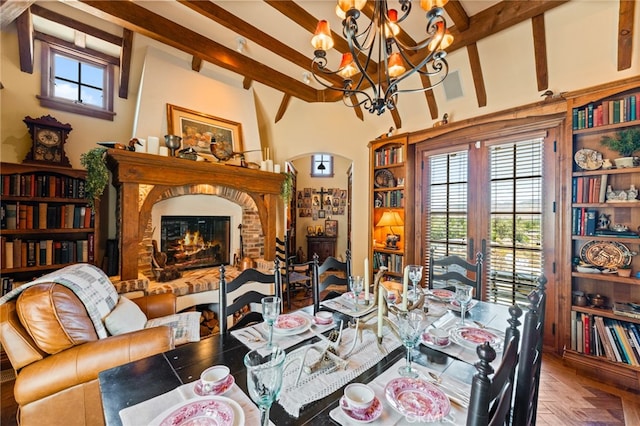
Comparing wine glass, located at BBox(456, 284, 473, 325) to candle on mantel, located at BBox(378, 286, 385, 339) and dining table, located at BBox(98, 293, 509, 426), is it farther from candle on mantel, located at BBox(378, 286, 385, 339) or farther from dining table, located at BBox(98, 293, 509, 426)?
candle on mantel, located at BBox(378, 286, 385, 339)

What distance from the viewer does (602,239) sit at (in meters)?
2.24

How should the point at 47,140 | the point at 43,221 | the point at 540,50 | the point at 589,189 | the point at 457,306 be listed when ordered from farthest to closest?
the point at 47,140 < the point at 43,221 < the point at 540,50 < the point at 589,189 < the point at 457,306

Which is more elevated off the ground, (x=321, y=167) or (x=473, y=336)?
(x=321, y=167)

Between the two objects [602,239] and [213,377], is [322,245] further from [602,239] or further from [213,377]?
[213,377]

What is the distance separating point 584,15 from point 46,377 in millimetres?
4568

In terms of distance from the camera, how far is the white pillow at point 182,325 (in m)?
1.95

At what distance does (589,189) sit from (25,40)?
5.84 metres

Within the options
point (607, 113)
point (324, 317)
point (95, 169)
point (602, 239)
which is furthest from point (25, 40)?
point (602, 239)

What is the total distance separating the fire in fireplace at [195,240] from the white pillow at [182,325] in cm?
149

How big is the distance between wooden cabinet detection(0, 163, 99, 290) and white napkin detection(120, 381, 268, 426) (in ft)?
9.64

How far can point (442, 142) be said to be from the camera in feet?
11.2

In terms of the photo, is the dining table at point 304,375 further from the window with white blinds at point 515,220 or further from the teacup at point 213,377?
the window with white blinds at point 515,220

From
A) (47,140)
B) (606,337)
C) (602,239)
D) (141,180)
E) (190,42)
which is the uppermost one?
(190,42)

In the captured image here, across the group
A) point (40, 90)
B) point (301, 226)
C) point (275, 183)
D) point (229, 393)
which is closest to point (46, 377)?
point (229, 393)
